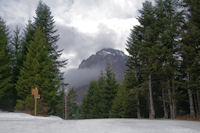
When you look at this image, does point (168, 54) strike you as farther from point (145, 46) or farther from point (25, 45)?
point (25, 45)

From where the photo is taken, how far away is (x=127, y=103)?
1192 inches

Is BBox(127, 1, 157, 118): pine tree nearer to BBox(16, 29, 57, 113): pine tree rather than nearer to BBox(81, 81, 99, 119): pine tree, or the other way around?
BBox(16, 29, 57, 113): pine tree

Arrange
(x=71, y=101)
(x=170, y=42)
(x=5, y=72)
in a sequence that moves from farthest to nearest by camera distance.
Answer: (x=71, y=101) → (x=5, y=72) → (x=170, y=42)

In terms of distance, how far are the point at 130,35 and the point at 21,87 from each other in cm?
1785

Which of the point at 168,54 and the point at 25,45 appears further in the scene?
the point at 25,45

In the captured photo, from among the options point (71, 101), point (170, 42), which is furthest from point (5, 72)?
point (71, 101)

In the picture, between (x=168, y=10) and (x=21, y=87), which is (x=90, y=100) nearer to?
(x=21, y=87)

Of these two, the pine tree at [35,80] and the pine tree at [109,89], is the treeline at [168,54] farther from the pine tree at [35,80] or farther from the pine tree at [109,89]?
the pine tree at [35,80]

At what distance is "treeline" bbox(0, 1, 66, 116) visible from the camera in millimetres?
19000

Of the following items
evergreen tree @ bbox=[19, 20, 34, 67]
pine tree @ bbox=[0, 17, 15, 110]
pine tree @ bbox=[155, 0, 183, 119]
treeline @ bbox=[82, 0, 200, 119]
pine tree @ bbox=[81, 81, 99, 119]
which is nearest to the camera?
treeline @ bbox=[82, 0, 200, 119]

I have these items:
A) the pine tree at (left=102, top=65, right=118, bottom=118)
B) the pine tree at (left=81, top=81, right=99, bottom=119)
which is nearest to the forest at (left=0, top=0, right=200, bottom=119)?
the pine tree at (left=102, top=65, right=118, bottom=118)

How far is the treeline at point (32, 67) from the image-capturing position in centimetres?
1900

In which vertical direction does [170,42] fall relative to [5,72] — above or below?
above

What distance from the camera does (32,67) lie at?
19469 mm
